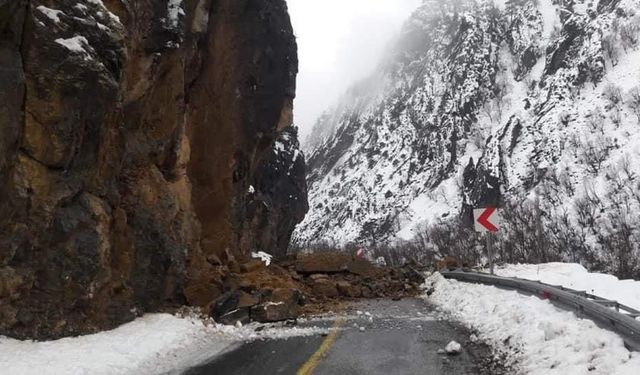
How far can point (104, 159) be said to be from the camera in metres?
13.3

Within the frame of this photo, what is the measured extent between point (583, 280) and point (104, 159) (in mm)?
14447

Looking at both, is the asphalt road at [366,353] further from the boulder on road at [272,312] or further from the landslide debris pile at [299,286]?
the landslide debris pile at [299,286]

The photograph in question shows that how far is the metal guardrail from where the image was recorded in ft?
22.4

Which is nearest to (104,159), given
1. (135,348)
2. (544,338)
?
(135,348)

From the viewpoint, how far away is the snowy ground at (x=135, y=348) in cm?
882

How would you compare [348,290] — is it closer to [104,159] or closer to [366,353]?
[104,159]

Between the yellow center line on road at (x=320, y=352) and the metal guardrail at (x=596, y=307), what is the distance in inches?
172

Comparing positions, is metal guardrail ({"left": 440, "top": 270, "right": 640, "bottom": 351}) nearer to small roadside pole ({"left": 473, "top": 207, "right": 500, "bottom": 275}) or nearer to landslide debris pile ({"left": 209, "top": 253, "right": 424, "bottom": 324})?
small roadside pole ({"left": 473, "top": 207, "right": 500, "bottom": 275})

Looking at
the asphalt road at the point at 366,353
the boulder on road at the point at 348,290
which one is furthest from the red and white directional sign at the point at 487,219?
the boulder on road at the point at 348,290

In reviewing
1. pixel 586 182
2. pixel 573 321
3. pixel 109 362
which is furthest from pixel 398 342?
pixel 586 182

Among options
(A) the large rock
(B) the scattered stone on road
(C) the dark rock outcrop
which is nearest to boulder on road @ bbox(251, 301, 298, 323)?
(B) the scattered stone on road

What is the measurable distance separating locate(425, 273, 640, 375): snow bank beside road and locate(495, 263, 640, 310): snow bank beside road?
3.09 meters

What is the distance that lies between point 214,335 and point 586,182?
150m

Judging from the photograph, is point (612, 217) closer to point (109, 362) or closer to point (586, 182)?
point (586, 182)
